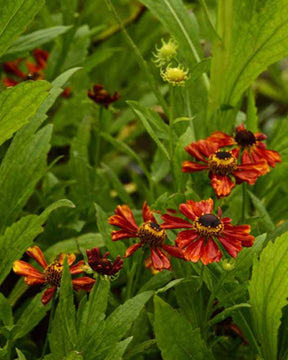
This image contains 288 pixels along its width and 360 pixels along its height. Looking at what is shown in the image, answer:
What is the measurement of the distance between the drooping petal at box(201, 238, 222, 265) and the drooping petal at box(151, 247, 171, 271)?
56 millimetres

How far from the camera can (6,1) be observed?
0.94 m

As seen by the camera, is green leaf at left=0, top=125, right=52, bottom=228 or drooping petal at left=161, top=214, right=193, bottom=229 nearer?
drooping petal at left=161, top=214, right=193, bottom=229

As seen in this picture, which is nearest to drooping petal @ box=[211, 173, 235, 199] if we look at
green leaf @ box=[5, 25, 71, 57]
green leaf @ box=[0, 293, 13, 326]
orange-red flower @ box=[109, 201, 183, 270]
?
orange-red flower @ box=[109, 201, 183, 270]

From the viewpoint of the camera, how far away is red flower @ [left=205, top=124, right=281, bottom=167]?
1.10 m

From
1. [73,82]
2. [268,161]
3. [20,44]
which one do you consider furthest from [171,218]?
[73,82]

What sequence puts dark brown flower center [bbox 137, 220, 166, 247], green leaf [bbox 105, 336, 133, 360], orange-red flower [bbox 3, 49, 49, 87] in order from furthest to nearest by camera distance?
orange-red flower [bbox 3, 49, 49, 87] → dark brown flower center [bbox 137, 220, 166, 247] → green leaf [bbox 105, 336, 133, 360]

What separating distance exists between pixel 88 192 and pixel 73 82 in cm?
A: 49

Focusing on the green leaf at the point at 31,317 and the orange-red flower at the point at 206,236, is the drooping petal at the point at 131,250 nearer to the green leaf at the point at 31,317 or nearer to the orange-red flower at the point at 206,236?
the orange-red flower at the point at 206,236

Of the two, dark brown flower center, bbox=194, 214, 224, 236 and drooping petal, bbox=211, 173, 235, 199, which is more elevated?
dark brown flower center, bbox=194, 214, 224, 236

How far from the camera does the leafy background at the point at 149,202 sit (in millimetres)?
876

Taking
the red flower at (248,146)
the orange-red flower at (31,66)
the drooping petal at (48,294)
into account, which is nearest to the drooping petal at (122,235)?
the drooping petal at (48,294)

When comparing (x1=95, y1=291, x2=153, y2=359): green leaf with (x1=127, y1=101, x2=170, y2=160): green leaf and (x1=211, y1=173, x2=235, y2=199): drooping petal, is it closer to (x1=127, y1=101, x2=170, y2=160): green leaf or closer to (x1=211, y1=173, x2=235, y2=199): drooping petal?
(x1=211, y1=173, x2=235, y2=199): drooping petal

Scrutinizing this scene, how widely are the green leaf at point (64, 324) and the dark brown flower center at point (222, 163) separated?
31 cm

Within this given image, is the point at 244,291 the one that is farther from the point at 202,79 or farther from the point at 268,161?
the point at 202,79
